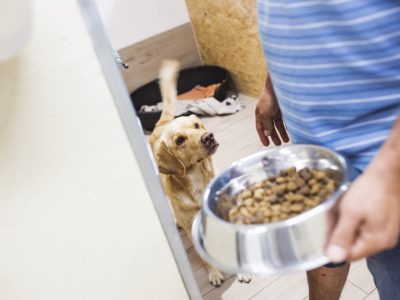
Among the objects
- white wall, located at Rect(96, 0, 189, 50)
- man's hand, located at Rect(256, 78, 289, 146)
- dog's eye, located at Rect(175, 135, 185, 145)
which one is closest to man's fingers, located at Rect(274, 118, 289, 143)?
man's hand, located at Rect(256, 78, 289, 146)

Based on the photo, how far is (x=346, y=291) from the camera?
1431 millimetres

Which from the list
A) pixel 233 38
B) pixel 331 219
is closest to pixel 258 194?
pixel 331 219

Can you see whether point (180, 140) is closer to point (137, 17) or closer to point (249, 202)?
point (249, 202)

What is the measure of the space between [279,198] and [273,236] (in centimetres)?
10

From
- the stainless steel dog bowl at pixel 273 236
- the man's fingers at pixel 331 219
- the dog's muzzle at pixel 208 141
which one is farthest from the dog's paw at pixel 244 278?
the man's fingers at pixel 331 219

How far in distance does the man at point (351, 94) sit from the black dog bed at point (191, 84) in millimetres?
2355

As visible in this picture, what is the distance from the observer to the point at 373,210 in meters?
0.52

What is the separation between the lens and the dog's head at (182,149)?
161 cm

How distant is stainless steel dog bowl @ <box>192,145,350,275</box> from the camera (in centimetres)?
58

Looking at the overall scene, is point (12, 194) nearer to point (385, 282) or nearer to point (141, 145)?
point (141, 145)

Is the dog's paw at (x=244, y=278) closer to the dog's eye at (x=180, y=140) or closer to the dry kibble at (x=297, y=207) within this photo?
the dog's eye at (x=180, y=140)

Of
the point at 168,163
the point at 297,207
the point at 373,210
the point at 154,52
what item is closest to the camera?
the point at 373,210

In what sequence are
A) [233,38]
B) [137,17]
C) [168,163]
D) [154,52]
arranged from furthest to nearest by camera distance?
[154,52]
[137,17]
[233,38]
[168,163]

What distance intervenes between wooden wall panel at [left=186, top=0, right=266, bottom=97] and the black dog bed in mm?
78
